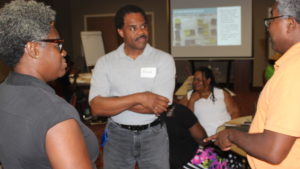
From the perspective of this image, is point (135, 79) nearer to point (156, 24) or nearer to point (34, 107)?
point (34, 107)

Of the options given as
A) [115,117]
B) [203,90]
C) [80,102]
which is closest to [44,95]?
[115,117]

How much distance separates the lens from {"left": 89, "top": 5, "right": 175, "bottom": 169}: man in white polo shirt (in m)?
2.06

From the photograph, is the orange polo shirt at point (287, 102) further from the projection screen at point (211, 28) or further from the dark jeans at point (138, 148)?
the projection screen at point (211, 28)

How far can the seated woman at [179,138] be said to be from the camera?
2.57 meters

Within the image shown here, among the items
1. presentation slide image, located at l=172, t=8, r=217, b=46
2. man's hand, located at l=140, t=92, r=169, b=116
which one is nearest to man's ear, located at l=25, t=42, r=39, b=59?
man's hand, located at l=140, t=92, r=169, b=116

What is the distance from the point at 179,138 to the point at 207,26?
633cm

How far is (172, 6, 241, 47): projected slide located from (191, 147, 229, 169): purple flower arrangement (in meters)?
5.73

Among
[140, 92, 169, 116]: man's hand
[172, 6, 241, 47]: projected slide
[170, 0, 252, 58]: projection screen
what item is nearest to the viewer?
[140, 92, 169, 116]: man's hand

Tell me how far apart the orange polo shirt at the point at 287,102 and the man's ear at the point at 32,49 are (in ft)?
2.67

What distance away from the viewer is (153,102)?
1929 millimetres

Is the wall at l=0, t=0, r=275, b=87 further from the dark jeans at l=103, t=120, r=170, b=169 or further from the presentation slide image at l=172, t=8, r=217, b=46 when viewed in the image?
the dark jeans at l=103, t=120, r=170, b=169

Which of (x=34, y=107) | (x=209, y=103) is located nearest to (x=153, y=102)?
(x=34, y=107)

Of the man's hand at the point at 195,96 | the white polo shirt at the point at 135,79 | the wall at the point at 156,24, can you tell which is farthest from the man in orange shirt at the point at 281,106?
the wall at the point at 156,24

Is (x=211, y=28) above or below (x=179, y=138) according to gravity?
above
